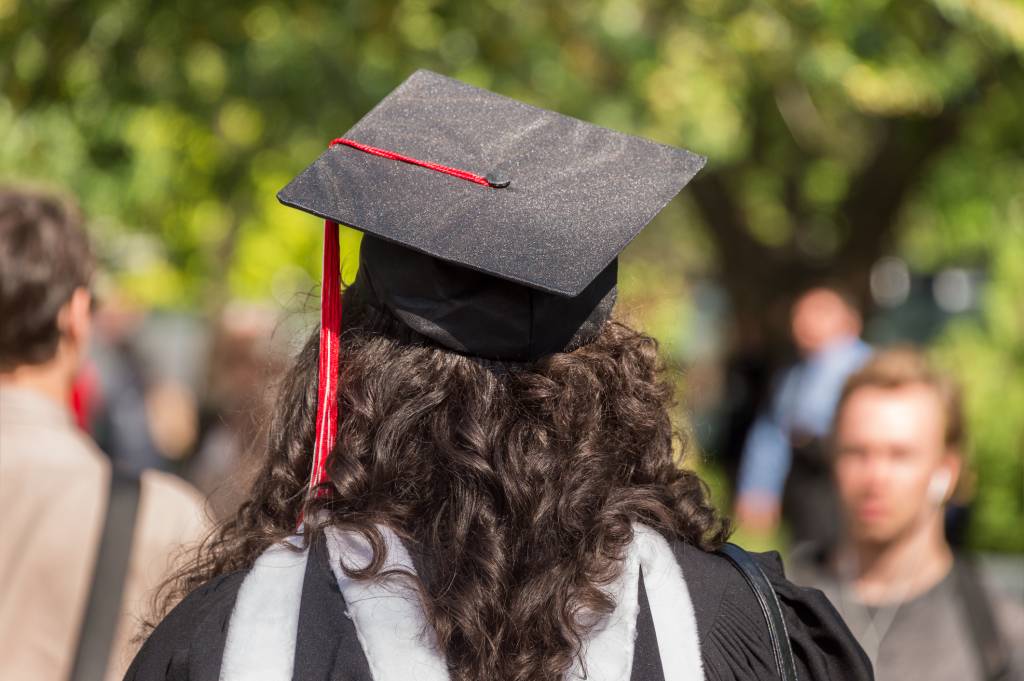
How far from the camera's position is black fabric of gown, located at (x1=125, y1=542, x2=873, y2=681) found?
1.40 m

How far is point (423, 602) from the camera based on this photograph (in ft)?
4.64

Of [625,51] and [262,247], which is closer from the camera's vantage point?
[625,51]

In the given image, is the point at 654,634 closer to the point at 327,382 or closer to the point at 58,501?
the point at 327,382

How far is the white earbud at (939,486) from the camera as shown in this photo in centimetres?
297

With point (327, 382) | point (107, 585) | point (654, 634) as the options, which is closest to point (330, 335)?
point (327, 382)

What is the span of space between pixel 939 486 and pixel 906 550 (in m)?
0.20

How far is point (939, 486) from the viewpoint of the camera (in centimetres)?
301

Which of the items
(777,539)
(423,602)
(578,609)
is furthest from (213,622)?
(777,539)

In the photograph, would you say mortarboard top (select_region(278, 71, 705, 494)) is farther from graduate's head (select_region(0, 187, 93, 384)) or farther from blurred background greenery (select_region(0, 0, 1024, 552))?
graduate's head (select_region(0, 187, 93, 384))

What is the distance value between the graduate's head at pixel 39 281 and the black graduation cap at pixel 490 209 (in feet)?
3.09

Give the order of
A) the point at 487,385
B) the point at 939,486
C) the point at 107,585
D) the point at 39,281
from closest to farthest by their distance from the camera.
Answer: the point at 487,385 < the point at 107,585 < the point at 39,281 < the point at 939,486

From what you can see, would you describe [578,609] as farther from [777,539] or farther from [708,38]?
[777,539]

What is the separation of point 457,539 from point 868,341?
916 centimetres

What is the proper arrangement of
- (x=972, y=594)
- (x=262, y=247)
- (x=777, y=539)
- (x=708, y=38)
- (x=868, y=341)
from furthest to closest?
(x=262, y=247)
(x=868, y=341)
(x=777, y=539)
(x=708, y=38)
(x=972, y=594)
